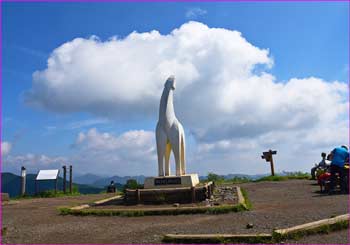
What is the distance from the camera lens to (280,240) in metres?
5.58

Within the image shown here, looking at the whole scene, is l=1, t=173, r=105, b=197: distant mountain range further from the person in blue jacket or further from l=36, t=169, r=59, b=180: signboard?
the person in blue jacket

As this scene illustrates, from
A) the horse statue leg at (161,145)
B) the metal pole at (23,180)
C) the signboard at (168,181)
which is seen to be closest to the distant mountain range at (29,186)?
the metal pole at (23,180)

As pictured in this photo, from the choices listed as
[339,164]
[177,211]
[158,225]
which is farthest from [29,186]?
[339,164]

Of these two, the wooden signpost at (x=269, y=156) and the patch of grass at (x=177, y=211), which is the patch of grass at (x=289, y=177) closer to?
the wooden signpost at (x=269, y=156)

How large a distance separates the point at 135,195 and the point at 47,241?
492cm

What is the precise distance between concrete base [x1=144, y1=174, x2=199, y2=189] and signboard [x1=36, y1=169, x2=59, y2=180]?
1105 cm

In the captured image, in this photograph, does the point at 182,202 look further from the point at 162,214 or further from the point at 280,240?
the point at 280,240

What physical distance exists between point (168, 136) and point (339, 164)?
5552 millimetres

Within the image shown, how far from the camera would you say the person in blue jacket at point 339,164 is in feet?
36.2

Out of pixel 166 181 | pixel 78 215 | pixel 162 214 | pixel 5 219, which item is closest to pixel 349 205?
pixel 162 214

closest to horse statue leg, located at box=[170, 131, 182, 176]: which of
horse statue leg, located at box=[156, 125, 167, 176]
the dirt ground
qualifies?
horse statue leg, located at box=[156, 125, 167, 176]

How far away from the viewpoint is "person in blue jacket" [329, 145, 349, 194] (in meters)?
11.0

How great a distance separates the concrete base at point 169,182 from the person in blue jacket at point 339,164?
4354 mm

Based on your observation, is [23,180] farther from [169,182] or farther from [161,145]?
[169,182]
